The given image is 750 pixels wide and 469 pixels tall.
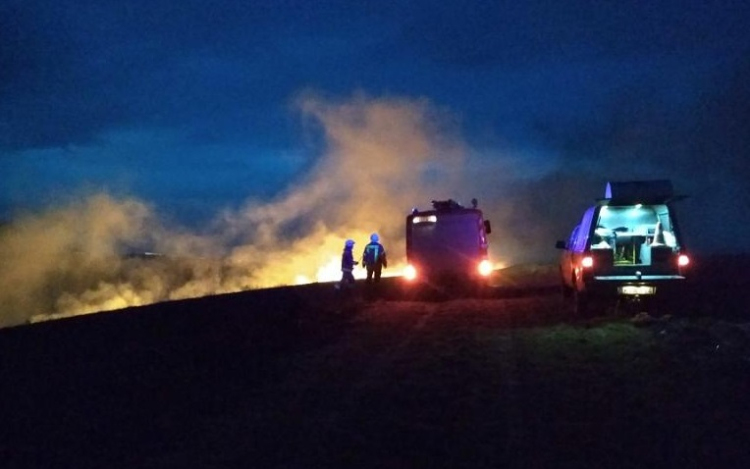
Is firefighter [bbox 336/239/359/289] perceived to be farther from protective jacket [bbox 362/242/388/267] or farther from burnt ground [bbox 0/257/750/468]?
burnt ground [bbox 0/257/750/468]

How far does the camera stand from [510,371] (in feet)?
42.7

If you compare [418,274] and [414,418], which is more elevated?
[418,274]

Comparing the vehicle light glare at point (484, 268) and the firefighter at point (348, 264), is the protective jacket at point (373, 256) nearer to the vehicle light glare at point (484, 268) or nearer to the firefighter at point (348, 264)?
the firefighter at point (348, 264)

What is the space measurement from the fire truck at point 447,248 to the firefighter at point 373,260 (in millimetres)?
1545

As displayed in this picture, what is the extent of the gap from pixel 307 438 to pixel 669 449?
10.6 ft

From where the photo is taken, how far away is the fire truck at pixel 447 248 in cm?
2827

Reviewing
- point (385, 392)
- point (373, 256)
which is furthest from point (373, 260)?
point (385, 392)

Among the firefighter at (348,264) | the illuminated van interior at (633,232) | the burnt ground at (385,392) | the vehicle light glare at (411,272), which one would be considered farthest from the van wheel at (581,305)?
the vehicle light glare at (411,272)

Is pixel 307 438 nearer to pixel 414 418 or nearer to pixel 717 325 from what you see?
pixel 414 418

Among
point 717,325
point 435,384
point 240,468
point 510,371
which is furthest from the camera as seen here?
point 717,325

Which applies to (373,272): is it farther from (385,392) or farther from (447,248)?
(385,392)

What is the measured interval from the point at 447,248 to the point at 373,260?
2.72 meters

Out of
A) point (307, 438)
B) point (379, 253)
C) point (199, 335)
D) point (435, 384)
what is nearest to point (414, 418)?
point (307, 438)

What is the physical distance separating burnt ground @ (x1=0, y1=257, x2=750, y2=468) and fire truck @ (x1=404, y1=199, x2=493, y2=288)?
22.7 feet
